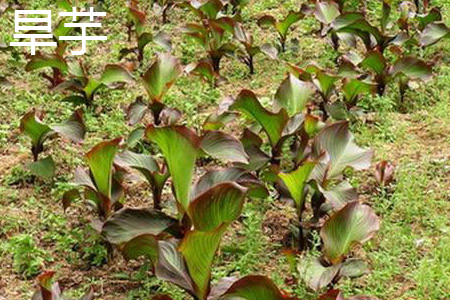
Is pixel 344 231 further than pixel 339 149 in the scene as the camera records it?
No

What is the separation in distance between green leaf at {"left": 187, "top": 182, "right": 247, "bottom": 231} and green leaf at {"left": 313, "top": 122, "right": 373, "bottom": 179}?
87 centimetres

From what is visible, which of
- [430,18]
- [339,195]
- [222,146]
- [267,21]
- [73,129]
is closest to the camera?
[339,195]

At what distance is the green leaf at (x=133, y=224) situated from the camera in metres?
3.12

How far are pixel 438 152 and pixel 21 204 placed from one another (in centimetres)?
224

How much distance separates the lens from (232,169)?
328cm

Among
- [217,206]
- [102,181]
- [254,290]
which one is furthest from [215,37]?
[254,290]

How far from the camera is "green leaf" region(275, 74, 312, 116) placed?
4.08 metres

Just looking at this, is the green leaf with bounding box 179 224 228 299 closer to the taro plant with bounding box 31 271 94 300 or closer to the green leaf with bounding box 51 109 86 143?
the taro plant with bounding box 31 271 94 300

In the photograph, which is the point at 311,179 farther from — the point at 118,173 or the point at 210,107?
the point at 210,107

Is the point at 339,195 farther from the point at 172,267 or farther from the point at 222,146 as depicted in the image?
the point at 172,267

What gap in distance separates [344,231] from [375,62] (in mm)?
1948

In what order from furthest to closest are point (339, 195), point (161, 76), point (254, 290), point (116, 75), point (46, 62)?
point (46, 62)
point (116, 75)
point (161, 76)
point (339, 195)
point (254, 290)

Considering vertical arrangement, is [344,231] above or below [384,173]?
above

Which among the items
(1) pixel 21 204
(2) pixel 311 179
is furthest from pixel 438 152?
(1) pixel 21 204
